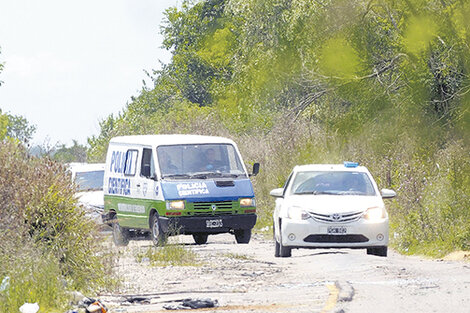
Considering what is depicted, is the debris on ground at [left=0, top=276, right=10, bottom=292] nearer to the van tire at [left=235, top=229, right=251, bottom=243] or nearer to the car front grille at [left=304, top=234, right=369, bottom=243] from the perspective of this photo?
the car front grille at [left=304, top=234, right=369, bottom=243]

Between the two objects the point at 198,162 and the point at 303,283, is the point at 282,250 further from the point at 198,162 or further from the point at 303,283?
the point at 303,283

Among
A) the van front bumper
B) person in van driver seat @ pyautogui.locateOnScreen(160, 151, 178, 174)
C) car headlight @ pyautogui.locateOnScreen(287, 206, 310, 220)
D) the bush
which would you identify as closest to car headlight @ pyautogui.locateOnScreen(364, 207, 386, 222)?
car headlight @ pyautogui.locateOnScreen(287, 206, 310, 220)

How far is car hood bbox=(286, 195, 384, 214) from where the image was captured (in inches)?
714

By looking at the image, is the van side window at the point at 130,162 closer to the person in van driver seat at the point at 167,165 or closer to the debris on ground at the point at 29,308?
the person in van driver seat at the point at 167,165

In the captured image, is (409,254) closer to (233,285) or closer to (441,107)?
(233,285)

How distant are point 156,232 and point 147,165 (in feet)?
4.57

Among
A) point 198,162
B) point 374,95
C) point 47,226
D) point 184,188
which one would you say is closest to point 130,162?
point 198,162

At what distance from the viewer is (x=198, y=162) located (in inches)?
883

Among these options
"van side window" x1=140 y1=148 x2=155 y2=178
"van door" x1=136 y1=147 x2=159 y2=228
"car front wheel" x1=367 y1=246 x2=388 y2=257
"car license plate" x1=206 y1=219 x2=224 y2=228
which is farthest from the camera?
"van side window" x1=140 y1=148 x2=155 y2=178

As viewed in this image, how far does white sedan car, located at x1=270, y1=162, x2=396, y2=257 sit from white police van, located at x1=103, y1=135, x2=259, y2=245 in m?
2.97

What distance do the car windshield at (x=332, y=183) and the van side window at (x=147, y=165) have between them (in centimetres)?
393

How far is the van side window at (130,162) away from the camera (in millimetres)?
23078

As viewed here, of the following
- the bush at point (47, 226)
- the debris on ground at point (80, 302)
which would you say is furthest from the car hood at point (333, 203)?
the debris on ground at point (80, 302)

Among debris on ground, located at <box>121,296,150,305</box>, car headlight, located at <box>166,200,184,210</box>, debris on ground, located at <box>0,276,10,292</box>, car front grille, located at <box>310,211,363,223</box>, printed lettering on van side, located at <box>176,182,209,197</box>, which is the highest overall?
printed lettering on van side, located at <box>176,182,209,197</box>
